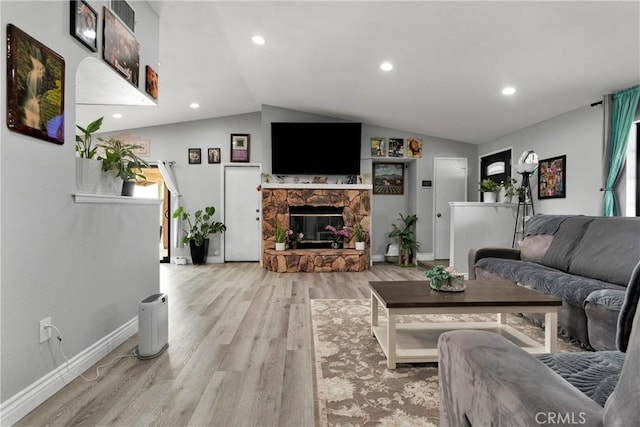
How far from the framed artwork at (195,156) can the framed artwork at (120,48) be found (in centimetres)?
372

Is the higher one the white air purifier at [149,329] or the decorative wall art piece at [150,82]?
the decorative wall art piece at [150,82]

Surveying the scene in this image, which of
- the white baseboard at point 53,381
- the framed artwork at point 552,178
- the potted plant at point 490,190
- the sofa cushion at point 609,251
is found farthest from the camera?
the potted plant at point 490,190

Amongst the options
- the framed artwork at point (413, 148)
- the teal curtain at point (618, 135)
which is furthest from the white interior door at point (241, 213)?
the teal curtain at point (618, 135)

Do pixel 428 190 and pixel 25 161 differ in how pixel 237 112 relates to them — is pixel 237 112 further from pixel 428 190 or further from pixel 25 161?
pixel 25 161

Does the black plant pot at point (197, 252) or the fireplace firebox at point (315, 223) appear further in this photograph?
the black plant pot at point (197, 252)

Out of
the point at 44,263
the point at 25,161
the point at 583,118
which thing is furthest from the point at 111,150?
the point at 583,118

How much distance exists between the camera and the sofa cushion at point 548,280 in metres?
2.31

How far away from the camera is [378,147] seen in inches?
248

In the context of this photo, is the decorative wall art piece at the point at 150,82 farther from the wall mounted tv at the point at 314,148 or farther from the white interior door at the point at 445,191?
the white interior door at the point at 445,191

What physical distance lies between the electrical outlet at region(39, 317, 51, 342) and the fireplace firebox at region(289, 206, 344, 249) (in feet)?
14.2

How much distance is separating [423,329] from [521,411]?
73.7 inches

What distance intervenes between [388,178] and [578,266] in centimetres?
407

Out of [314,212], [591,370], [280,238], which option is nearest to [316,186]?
[314,212]

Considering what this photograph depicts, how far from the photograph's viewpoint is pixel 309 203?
19.3 feet
